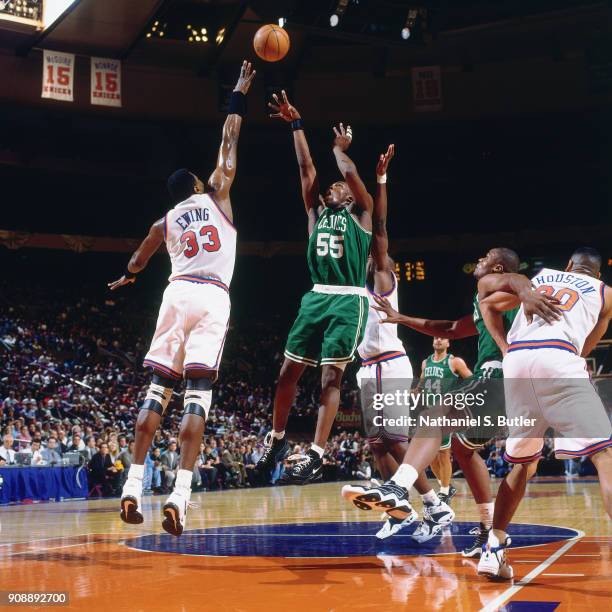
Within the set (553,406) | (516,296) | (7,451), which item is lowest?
(7,451)

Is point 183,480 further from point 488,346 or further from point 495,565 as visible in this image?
point 488,346

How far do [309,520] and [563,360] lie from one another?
5674 mm

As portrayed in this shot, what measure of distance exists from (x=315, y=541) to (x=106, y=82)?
17.2 m

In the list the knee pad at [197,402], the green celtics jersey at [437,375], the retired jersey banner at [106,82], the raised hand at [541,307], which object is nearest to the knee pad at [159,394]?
the knee pad at [197,402]

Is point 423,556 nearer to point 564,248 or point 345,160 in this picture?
point 345,160

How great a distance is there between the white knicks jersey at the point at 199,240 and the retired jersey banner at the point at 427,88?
18492 millimetres

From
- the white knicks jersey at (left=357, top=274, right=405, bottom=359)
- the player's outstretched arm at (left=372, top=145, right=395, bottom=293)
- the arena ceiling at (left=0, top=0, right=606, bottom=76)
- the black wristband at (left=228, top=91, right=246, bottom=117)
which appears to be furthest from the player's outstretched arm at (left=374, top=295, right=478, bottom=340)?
the arena ceiling at (left=0, top=0, right=606, bottom=76)

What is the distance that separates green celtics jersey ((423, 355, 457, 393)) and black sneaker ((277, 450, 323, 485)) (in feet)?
13.2

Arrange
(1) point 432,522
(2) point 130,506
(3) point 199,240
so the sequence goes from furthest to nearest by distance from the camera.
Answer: (1) point 432,522 → (3) point 199,240 → (2) point 130,506

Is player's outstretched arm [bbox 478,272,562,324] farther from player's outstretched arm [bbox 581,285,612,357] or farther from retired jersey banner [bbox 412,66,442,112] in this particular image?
retired jersey banner [bbox 412,66,442,112]

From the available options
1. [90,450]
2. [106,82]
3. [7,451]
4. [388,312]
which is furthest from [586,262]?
[106,82]

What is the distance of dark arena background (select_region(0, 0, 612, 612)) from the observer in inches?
550

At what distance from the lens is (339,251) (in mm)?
6148

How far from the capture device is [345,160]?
6047 mm
